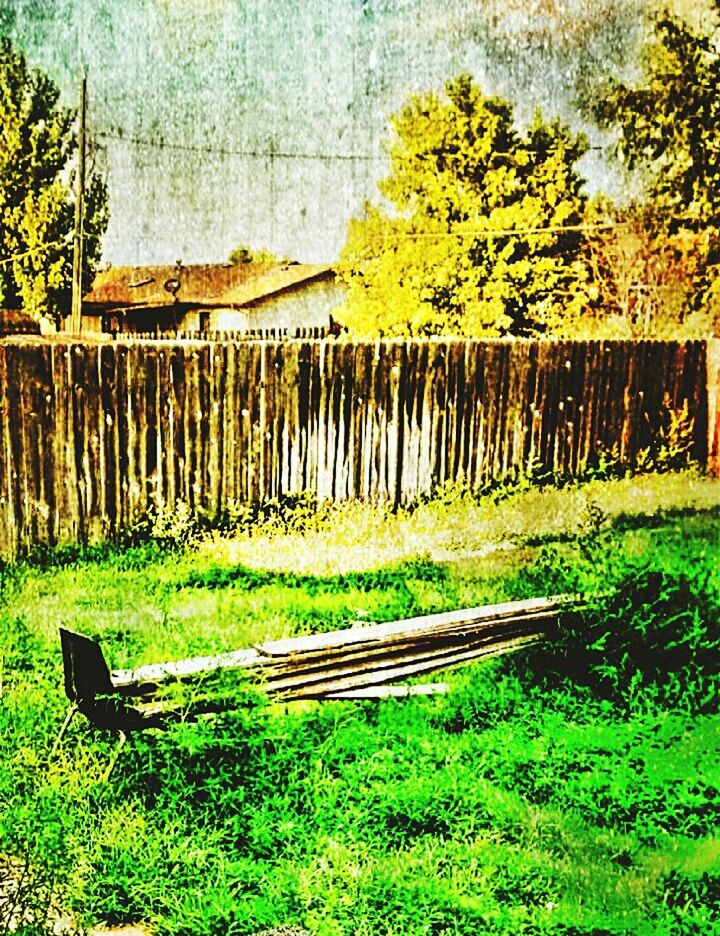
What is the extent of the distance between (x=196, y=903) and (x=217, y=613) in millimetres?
1365

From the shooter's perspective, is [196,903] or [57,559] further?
[57,559]

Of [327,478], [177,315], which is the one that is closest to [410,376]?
[327,478]

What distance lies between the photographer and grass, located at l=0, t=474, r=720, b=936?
2391 mm

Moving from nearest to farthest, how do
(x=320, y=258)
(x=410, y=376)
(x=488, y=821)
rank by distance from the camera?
1. (x=488, y=821)
2. (x=320, y=258)
3. (x=410, y=376)

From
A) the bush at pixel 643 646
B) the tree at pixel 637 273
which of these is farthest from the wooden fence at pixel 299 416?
the bush at pixel 643 646

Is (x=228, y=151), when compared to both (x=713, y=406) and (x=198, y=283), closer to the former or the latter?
(x=198, y=283)

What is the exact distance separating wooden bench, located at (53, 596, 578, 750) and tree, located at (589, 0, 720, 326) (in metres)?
2.00

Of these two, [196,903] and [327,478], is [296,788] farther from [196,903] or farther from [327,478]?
[327,478]

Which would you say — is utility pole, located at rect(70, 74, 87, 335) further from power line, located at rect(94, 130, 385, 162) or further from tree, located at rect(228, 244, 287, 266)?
tree, located at rect(228, 244, 287, 266)

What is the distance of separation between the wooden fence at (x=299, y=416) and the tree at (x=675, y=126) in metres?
0.99

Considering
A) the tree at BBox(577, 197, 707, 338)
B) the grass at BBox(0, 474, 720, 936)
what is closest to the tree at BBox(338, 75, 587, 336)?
the tree at BBox(577, 197, 707, 338)

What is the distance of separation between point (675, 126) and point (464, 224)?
1.10 m

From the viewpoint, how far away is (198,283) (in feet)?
14.5

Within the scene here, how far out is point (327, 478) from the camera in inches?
186
